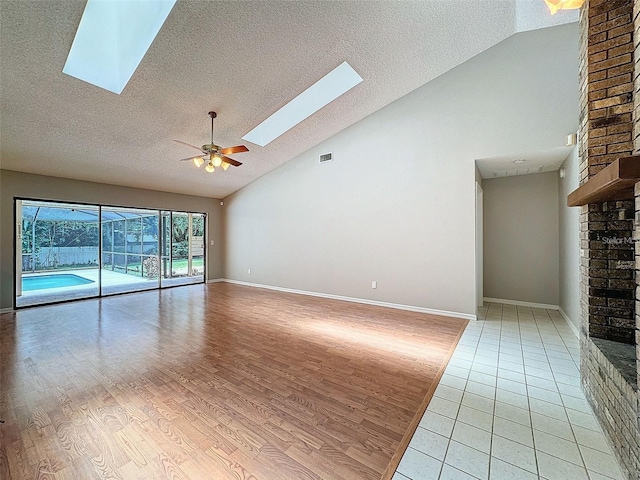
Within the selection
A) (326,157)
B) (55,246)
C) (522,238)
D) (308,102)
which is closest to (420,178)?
(326,157)

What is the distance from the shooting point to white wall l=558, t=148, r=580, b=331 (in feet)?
11.9

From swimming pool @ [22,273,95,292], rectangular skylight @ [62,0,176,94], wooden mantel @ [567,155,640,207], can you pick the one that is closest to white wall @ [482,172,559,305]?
wooden mantel @ [567,155,640,207]

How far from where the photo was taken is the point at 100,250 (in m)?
6.23

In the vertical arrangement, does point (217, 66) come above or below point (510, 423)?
above

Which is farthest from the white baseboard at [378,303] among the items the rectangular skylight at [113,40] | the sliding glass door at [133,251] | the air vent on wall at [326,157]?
the rectangular skylight at [113,40]

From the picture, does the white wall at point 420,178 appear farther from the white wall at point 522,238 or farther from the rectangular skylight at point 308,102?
the white wall at point 522,238

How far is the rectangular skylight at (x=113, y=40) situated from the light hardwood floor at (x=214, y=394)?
336 centimetres

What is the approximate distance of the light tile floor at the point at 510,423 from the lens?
1.56 m

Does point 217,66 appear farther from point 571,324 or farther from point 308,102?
point 571,324

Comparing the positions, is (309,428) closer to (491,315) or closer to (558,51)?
(491,315)

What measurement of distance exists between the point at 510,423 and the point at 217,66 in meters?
4.68

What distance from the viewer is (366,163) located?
546cm

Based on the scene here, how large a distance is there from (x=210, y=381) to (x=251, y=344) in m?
0.92

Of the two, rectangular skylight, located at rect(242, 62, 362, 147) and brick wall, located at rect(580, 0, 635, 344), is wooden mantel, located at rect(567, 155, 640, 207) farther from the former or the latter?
rectangular skylight, located at rect(242, 62, 362, 147)
